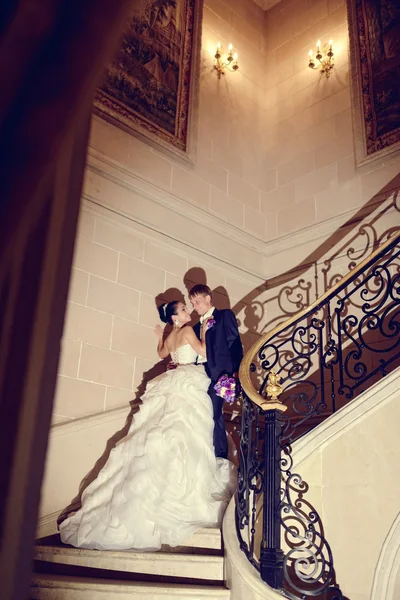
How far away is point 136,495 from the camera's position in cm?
421

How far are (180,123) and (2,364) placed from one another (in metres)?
8.08

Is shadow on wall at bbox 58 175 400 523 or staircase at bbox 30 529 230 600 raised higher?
shadow on wall at bbox 58 175 400 523

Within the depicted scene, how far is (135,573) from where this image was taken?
386 centimetres

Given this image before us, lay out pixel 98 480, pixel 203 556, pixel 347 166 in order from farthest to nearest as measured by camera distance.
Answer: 1. pixel 347 166
2. pixel 98 480
3. pixel 203 556

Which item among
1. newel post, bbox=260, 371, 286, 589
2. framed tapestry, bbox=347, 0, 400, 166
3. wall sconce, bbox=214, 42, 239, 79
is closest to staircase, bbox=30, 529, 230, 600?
newel post, bbox=260, 371, 286, 589

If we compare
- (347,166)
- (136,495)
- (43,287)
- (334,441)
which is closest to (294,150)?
(347,166)

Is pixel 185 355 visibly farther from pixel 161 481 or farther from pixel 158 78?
pixel 158 78

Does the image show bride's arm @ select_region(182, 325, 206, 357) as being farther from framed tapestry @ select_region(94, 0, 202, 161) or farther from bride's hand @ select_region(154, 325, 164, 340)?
framed tapestry @ select_region(94, 0, 202, 161)

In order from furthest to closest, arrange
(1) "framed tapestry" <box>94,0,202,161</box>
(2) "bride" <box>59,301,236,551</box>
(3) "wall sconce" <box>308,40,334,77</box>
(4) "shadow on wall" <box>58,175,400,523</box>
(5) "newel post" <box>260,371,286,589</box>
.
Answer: (3) "wall sconce" <box>308,40,334,77</box>
(1) "framed tapestry" <box>94,0,202,161</box>
(4) "shadow on wall" <box>58,175,400,523</box>
(2) "bride" <box>59,301,236,551</box>
(5) "newel post" <box>260,371,286,589</box>

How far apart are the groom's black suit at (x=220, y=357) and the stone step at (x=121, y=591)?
5.01 ft

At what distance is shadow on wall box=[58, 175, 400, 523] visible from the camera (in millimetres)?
7232

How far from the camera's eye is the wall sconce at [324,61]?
8898 mm

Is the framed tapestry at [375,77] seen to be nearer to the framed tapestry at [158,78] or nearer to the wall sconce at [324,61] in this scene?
the wall sconce at [324,61]

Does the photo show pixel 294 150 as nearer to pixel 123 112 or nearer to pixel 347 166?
pixel 347 166
